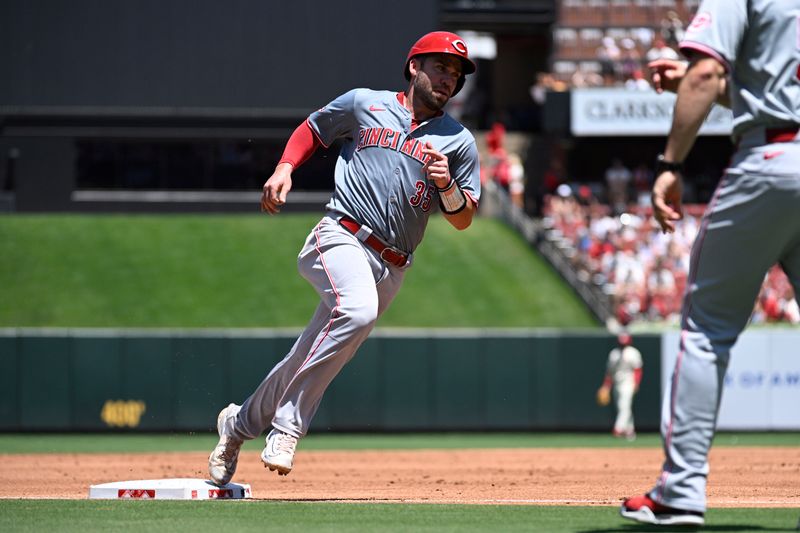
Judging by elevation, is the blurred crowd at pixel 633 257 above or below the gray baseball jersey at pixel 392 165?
below

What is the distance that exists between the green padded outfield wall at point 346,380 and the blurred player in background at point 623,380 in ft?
1.58

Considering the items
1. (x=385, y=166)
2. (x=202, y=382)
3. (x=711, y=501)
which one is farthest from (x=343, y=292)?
(x=202, y=382)

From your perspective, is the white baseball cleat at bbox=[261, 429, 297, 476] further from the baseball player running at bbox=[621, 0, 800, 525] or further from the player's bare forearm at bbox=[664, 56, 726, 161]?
the player's bare forearm at bbox=[664, 56, 726, 161]

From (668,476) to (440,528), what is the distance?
0.81 metres

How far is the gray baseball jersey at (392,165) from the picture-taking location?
5.61m

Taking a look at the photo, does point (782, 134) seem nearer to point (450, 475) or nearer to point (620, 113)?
point (450, 475)

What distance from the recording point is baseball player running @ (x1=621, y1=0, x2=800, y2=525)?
394 centimetres

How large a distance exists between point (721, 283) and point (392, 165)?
1981 millimetres

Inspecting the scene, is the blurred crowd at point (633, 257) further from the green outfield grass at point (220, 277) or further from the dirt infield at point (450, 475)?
the dirt infield at point (450, 475)

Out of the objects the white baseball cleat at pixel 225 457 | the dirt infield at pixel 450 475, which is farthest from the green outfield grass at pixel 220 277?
the white baseball cleat at pixel 225 457

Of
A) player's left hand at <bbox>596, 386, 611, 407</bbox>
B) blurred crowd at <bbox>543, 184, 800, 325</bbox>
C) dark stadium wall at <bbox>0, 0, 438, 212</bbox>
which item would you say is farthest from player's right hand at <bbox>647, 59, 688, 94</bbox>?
dark stadium wall at <bbox>0, 0, 438, 212</bbox>

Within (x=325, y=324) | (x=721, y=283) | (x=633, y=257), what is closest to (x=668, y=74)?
(x=721, y=283)

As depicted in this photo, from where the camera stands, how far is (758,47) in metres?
4.03

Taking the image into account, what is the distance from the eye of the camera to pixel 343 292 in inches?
217
